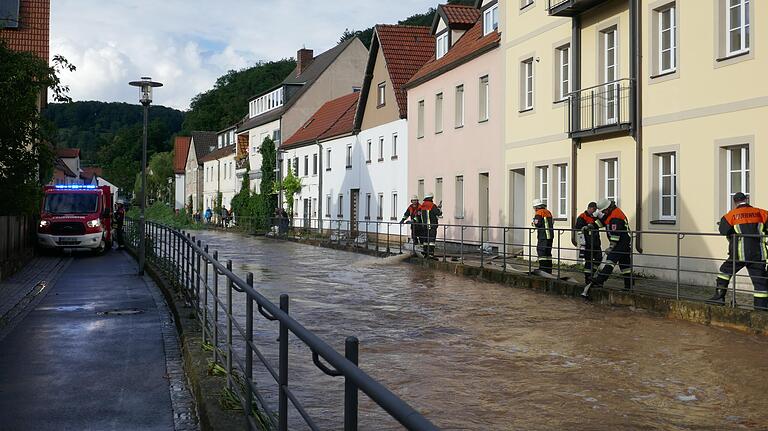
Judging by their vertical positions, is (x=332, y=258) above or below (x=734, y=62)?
below

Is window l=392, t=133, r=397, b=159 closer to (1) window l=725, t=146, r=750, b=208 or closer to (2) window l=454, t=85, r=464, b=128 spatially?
(2) window l=454, t=85, r=464, b=128

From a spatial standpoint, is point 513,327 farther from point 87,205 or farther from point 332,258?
point 87,205

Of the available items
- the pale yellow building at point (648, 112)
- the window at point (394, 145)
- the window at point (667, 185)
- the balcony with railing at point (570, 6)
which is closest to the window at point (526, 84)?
the pale yellow building at point (648, 112)

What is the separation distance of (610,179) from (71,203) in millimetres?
19754

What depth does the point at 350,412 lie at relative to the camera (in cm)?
301

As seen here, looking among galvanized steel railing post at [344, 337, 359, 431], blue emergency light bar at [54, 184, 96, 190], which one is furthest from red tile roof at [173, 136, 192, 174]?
galvanized steel railing post at [344, 337, 359, 431]

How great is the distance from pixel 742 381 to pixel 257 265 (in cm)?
1836

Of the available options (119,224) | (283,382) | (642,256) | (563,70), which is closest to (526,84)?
(563,70)

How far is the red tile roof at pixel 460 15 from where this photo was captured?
37062 mm

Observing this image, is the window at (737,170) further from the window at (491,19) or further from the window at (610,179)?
the window at (491,19)

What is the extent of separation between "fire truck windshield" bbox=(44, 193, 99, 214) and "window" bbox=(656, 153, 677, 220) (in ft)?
67.5

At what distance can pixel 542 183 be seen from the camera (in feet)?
88.0

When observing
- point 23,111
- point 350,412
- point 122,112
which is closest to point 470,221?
point 23,111

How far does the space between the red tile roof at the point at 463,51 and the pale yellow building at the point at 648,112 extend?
9.01 feet
